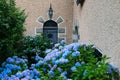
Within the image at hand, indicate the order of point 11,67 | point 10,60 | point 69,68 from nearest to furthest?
1. point 69,68
2. point 11,67
3. point 10,60

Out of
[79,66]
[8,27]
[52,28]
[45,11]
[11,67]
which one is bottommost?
[11,67]

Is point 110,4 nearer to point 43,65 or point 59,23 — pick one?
point 43,65

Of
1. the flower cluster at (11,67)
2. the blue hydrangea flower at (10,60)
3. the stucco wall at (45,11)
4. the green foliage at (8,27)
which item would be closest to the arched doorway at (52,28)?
the stucco wall at (45,11)

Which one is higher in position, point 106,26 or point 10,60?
point 106,26

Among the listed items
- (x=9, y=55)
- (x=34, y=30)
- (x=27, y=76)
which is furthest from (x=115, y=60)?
(x=34, y=30)

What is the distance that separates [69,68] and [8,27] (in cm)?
198

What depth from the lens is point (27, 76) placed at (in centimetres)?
572

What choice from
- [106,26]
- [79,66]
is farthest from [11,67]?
[106,26]

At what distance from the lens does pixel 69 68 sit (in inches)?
222

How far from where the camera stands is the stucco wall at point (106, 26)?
17.4 ft

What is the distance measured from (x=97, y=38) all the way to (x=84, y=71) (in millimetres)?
2178

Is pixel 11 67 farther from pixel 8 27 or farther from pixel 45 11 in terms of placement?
pixel 45 11

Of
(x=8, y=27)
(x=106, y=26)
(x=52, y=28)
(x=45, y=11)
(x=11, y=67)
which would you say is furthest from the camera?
(x=52, y=28)

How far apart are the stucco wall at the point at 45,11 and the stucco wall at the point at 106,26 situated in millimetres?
6163
